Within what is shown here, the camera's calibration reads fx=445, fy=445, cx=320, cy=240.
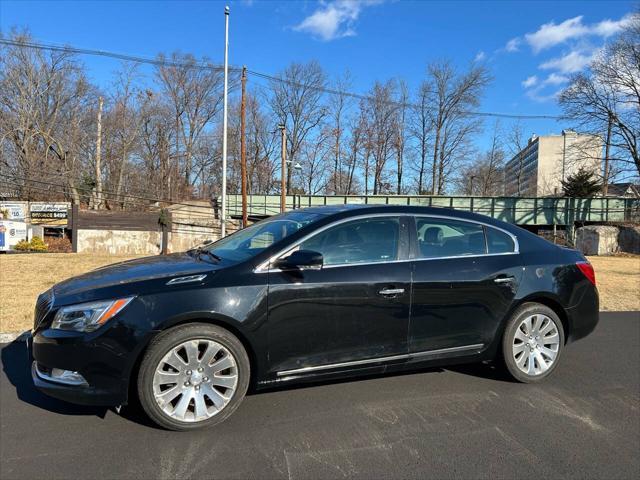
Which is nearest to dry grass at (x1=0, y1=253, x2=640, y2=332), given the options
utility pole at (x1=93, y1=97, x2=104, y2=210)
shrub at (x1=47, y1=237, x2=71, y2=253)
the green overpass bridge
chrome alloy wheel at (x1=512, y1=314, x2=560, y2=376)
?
chrome alloy wheel at (x1=512, y1=314, x2=560, y2=376)

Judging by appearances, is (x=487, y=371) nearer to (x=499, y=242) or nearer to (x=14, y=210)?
(x=499, y=242)

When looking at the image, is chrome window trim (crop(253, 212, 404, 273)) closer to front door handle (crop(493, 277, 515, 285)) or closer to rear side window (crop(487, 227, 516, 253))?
rear side window (crop(487, 227, 516, 253))

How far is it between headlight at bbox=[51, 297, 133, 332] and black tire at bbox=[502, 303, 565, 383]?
320 centimetres

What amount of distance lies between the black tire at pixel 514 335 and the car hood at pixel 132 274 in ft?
8.72

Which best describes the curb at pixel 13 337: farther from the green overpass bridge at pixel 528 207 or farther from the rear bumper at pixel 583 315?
the green overpass bridge at pixel 528 207

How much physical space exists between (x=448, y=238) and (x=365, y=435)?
6.04 feet

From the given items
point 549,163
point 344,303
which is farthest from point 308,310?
point 549,163

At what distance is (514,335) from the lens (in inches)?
160

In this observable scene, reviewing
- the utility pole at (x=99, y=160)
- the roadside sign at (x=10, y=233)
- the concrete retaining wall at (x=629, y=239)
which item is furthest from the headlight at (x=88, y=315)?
the utility pole at (x=99, y=160)

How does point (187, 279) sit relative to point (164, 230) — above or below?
above

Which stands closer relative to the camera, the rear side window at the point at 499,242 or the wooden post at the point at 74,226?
the rear side window at the point at 499,242

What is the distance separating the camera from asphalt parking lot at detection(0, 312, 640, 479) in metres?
2.72

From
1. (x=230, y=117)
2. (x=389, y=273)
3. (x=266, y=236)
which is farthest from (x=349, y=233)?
(x=230, y=117)

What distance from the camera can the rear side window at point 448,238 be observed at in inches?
152
